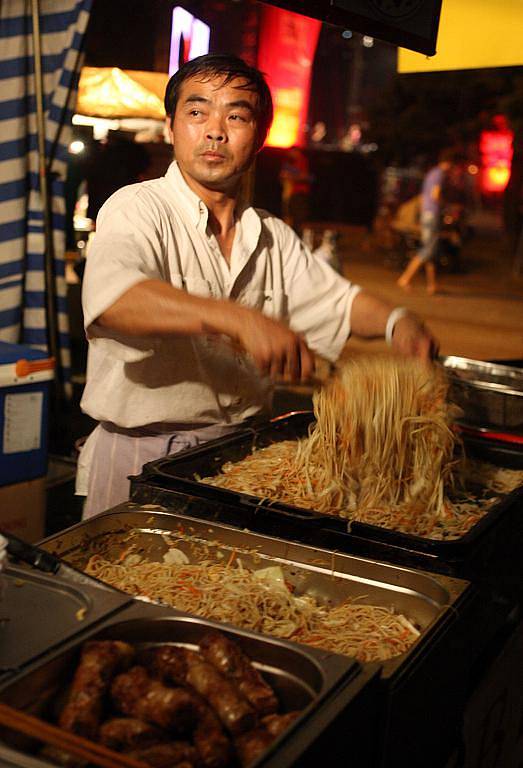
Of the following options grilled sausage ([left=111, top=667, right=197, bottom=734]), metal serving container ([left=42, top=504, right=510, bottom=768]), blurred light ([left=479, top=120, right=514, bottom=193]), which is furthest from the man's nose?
blurred light ([left=479, top=120, right=514, bottom=193])

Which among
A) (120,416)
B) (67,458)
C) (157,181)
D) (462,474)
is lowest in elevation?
(67,458)

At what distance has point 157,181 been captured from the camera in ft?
9.88

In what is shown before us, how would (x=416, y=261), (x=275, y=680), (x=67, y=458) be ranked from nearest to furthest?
(x=275, y=680)
(x=67, y=458)
(x=416, y=261)

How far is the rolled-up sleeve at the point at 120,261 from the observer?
2473 mm

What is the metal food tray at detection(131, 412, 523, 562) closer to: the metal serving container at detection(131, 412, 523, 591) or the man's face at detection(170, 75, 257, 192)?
the metal serving container at detection(131, 412, 523, 591)

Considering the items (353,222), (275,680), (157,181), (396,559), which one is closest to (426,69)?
(157,181)

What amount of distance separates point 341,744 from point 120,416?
5.40 feet

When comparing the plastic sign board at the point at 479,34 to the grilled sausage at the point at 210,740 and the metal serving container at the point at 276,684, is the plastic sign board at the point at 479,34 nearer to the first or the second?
the metal serving container at the point at 276,684

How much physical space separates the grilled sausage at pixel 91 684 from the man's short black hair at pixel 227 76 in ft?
6.38

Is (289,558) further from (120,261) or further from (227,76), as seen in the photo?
(227,76)

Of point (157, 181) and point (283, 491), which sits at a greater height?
point (157, 181)

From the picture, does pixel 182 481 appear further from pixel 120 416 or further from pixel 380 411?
pixel 380 411

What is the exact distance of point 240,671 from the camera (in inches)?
66.8

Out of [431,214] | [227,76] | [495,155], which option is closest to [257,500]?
[227,76]
